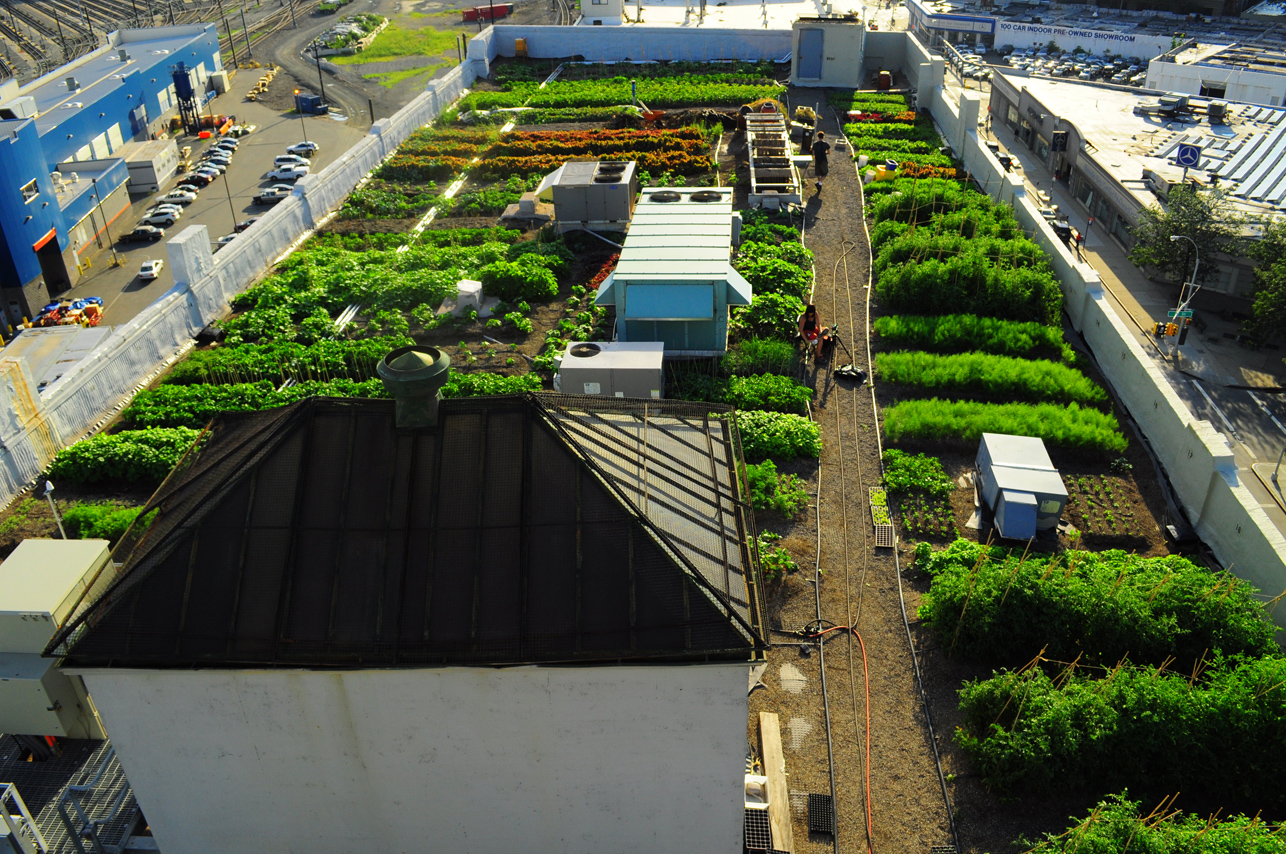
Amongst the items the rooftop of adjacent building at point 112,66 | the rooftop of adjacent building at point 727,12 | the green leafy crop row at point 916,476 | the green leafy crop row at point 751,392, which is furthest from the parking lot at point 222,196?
the green leafy crop row at point 916,476

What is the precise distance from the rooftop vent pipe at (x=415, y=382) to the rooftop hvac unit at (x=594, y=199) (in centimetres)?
2329

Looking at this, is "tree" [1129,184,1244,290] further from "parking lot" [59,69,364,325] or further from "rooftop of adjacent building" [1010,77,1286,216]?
"parking lot" [59,69,364,325]

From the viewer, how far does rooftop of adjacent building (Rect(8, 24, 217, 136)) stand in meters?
56.9

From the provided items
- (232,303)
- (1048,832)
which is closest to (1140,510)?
(1048,832)

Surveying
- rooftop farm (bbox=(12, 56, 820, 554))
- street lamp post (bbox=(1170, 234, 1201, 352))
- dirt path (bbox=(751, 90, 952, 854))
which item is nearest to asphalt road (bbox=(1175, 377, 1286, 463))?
street lamp post (bbox=(1170, 234, 1201, 352))

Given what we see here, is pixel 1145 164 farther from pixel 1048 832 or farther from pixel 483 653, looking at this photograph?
pixel 483 653

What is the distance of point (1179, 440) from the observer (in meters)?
22.0

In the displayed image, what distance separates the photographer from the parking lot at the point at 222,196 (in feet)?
153

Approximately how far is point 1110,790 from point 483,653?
10428mm

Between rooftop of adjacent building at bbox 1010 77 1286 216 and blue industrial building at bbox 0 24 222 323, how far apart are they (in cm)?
5047

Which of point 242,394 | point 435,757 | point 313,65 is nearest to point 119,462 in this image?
point 242,394

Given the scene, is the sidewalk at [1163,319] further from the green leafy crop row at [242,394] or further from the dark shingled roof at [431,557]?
the dark shingled roof at [431,557]

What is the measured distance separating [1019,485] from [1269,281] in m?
19.6

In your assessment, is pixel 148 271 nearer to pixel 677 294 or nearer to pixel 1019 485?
pixel 677 294
